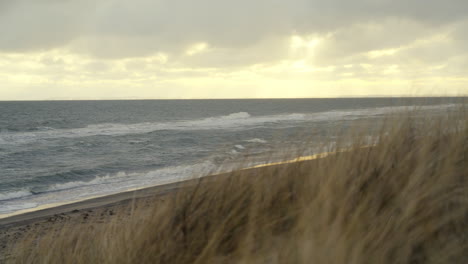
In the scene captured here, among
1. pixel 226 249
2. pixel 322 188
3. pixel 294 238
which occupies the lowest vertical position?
pixel 226 249

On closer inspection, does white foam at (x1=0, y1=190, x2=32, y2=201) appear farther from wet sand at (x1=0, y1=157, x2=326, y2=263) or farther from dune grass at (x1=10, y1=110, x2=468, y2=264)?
dune grass at (x1=10, y1=110, x2=468, y2=264)

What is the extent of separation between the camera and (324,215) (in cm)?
226

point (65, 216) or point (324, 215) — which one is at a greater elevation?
point (324, 215)

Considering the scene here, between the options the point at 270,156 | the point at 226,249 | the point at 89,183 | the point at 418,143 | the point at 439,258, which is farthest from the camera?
the point at 89,183

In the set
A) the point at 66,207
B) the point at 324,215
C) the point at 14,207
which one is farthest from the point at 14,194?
the point at 324,215

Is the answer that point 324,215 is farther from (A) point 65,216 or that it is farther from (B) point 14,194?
(B) point 14,194

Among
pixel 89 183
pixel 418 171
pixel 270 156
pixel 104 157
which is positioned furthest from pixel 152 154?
pixel 418 171

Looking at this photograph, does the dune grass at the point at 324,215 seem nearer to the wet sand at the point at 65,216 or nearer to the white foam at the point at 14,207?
the wet sand at the point at 65,216

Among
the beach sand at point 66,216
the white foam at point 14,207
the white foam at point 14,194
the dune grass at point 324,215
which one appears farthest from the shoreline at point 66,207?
the dune grass at point 324,215

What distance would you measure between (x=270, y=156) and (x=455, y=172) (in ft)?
5.40

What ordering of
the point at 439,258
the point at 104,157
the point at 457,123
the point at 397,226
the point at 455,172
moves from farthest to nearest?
the point at 104,157 < the point at 457,123 < the point at 455,172 < the point at 397,226 < the point at 439,258

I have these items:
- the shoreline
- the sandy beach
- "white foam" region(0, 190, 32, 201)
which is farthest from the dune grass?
"white foam" region(0, 190, 32, 201)

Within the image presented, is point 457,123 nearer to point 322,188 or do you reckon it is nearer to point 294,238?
point 322,188

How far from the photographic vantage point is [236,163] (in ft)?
11.8
